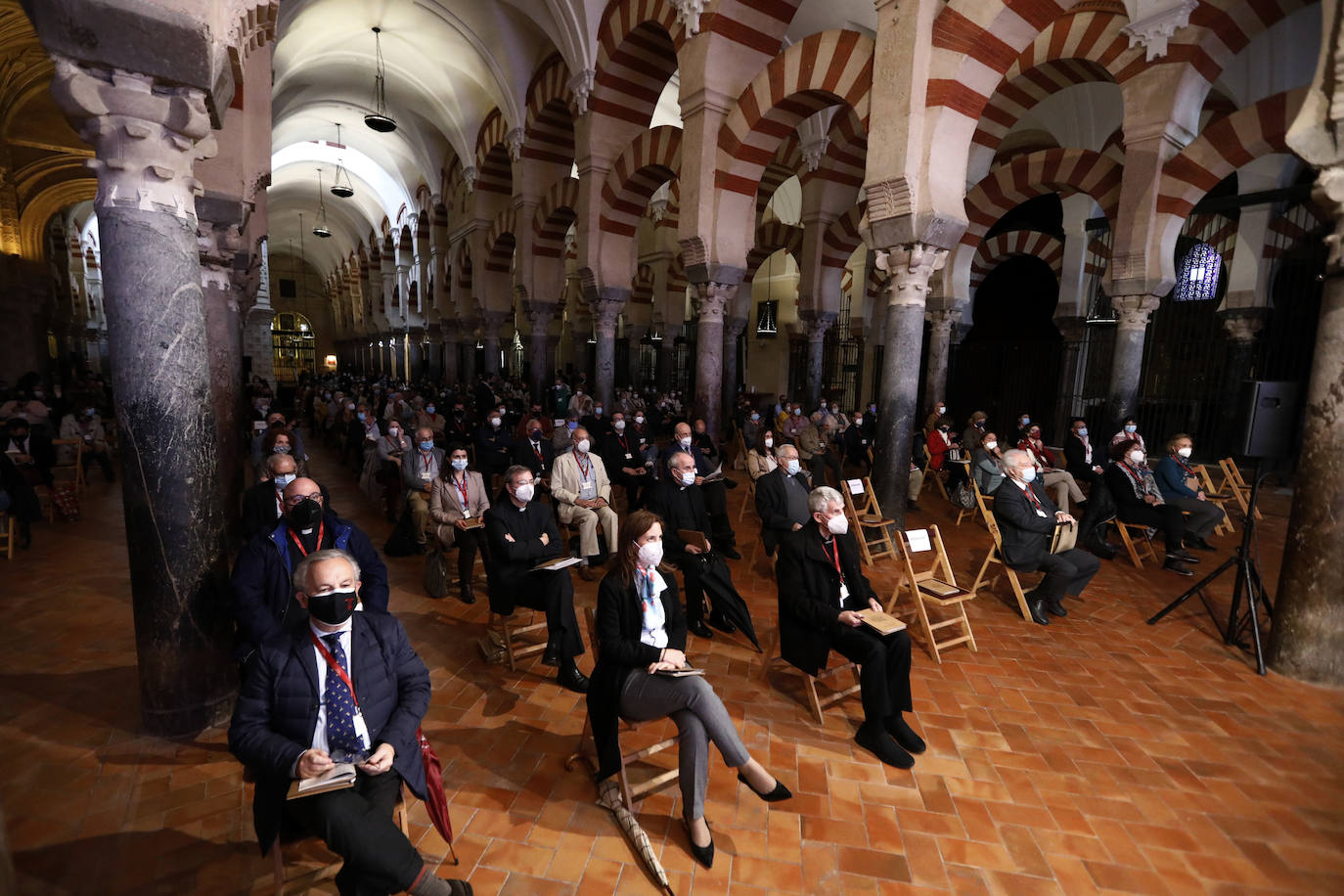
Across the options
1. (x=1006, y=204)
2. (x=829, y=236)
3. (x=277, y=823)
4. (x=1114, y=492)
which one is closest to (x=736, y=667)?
(x=277, y=823)

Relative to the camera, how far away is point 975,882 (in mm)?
2330

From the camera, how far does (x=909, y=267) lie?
6371mm

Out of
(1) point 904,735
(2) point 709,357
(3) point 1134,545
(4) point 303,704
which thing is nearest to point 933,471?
(3) point 1134,545

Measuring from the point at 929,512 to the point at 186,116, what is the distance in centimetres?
791

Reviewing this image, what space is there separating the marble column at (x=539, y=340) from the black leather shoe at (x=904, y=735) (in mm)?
11133

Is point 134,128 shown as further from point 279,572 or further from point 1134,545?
point 1134,545

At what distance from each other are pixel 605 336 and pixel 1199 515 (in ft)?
27.5

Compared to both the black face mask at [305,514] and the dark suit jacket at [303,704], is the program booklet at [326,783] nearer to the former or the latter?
the dark suit jacket at [303,704]

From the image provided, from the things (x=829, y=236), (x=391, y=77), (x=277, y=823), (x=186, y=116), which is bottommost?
(x=277, y=823)

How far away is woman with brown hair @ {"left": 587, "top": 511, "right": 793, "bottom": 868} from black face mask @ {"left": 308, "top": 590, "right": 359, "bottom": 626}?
3.03ft

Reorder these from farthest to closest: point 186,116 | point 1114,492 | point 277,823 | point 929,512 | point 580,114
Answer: point 580,114, point 929,512, point 1114,492, point 186,116, point 277,823

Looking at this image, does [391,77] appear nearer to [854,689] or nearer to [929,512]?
[929,512]

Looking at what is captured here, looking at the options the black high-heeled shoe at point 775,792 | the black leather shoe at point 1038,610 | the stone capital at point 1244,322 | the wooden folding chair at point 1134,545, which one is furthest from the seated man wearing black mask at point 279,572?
the stone capital at point 1244,322

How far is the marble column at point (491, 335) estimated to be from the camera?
52.4 feet
